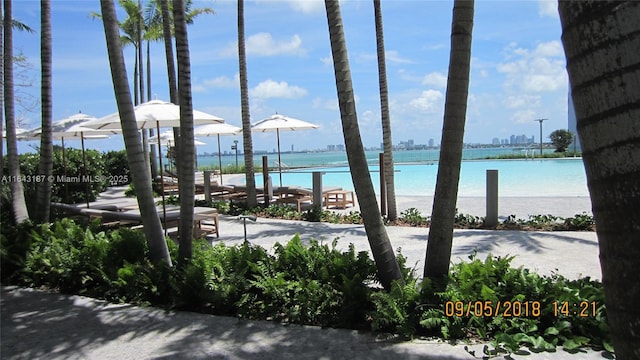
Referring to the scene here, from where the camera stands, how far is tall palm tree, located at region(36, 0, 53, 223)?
7684 mm

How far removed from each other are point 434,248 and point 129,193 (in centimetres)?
1630

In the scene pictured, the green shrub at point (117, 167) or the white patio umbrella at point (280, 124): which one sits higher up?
the white patio umbrella at point (280, 124)

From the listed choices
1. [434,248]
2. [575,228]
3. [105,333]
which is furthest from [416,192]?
[105,333]

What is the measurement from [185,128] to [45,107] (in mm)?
4223

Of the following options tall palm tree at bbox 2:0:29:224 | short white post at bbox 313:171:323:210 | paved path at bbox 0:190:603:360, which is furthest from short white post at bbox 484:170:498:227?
tall palm tree at bbox 2:0:29:224

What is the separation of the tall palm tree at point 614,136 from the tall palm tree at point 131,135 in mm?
4894

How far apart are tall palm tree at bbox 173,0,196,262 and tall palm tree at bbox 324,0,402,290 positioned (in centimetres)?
186

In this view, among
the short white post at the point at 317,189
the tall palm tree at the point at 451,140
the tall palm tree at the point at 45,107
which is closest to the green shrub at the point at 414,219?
the short white post at the point at 317,189

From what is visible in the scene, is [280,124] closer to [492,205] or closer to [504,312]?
[492,205]

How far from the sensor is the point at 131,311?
4.60m

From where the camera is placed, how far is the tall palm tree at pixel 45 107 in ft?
25.2

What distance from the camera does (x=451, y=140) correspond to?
13.4 ft

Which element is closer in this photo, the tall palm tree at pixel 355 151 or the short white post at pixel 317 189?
the tall palm tree at pixel 355 151

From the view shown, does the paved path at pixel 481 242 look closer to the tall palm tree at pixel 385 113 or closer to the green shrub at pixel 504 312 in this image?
the tall palm tree at pixel 385 113
